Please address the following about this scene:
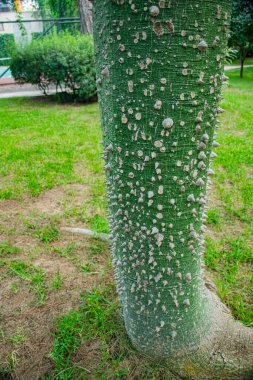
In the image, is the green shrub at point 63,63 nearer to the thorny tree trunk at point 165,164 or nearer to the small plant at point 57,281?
the small plant at point 57,281

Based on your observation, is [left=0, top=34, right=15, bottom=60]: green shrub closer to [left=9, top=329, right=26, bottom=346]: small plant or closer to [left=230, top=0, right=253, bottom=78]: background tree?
[left=230, top=0, right=253, bottom=78]: background tree

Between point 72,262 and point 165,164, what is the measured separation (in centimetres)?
150

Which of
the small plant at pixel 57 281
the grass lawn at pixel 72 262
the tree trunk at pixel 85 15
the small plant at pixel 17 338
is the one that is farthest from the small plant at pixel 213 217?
the tree trunk at pixel 85 15

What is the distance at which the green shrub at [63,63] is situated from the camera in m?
7.76

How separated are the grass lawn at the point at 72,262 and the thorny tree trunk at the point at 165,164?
27 cm

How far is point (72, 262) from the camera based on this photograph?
8.10 ft

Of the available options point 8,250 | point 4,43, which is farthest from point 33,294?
point 4,43

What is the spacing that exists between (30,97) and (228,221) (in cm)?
860

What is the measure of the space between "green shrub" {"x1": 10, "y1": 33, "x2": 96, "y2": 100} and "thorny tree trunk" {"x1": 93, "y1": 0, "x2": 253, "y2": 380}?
6988 millimetres

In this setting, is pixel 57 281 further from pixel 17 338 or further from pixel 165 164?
pixel 165 164

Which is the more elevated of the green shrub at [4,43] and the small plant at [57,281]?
the green shrub at [4,43]

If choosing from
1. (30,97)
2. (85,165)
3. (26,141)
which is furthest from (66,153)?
(30,97)

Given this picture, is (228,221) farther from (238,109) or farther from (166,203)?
(238,109)

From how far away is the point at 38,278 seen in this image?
2.27 m
